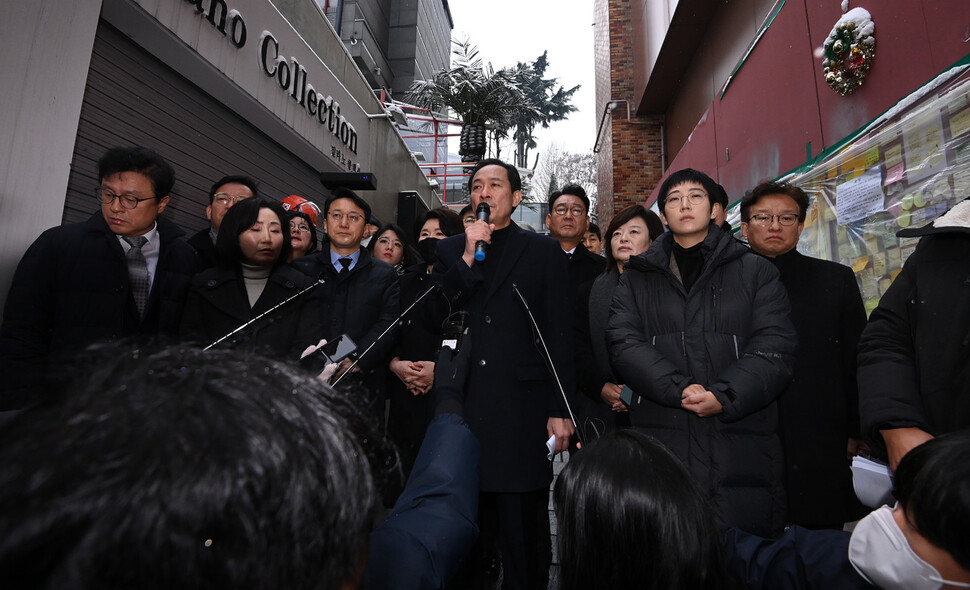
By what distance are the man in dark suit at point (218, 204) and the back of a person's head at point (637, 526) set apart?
3.25m

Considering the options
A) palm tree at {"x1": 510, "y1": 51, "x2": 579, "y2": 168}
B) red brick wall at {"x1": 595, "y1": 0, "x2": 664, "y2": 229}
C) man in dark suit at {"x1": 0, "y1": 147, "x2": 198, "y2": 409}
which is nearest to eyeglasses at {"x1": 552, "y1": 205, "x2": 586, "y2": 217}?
man in dark suit at {"x1": 0, "y1": 147, "x2": 198, "y2": 409}

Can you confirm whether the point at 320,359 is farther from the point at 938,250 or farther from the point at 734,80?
the point at 734,80

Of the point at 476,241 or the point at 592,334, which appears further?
the point at 592,334

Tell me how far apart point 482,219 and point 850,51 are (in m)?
3.33

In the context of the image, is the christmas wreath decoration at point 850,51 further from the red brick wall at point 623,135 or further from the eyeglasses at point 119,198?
the red brick wall at point 623,135

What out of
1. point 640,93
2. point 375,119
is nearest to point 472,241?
point 375,119

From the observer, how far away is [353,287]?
324 centimetres

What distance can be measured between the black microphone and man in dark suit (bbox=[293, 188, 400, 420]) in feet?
2.72

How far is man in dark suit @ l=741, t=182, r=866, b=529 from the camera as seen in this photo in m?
2.33

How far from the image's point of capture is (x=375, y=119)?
930cm

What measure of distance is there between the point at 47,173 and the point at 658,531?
417cm

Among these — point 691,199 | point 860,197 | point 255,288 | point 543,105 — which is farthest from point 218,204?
point 543,105

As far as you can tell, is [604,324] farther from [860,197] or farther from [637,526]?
[637,526]

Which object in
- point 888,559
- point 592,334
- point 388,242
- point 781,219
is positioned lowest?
point 888,559
